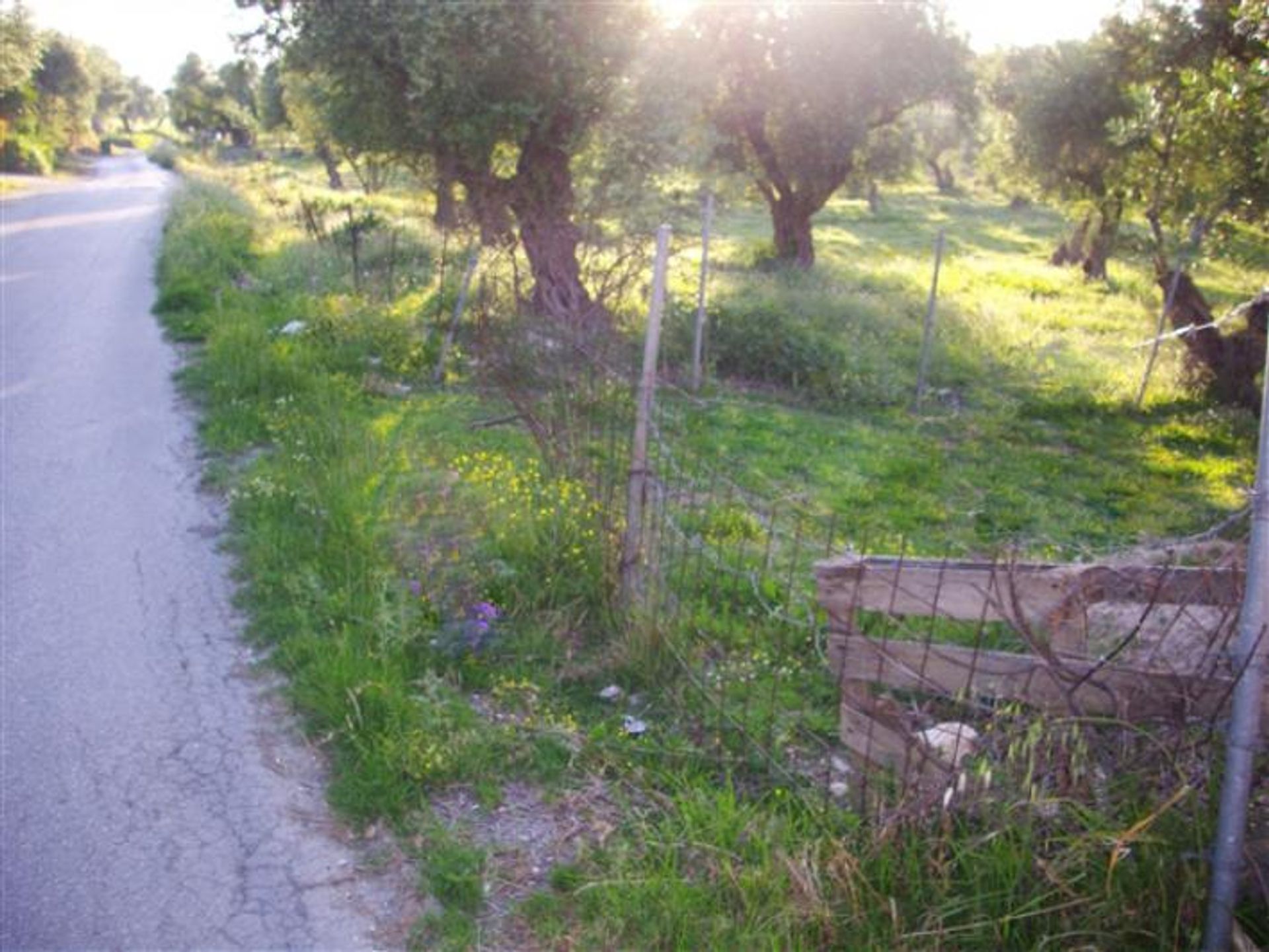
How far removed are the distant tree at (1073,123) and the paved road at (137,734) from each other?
1437 cm

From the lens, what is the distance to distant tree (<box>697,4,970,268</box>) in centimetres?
2078

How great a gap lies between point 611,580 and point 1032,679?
2585mm

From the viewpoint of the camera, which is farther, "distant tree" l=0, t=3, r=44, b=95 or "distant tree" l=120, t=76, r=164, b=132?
"distant tree" l=120, t=76, r=164, b=132

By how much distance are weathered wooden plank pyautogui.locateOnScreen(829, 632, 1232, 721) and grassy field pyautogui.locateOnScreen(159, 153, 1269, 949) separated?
0.12 m

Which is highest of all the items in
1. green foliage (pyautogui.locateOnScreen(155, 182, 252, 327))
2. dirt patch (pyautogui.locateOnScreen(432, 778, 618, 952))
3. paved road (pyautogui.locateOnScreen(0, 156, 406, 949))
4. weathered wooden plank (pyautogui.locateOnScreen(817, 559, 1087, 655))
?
weathered wooden plank (pyautogui.locateOnScreen(817, 559, 1087, 655))

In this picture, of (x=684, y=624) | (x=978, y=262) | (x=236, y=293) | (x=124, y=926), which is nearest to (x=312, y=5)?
(x=236, y=293)

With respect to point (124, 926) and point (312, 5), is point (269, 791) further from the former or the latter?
point (312, 5)

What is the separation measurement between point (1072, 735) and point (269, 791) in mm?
3094

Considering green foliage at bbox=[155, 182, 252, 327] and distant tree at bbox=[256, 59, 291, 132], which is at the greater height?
distant tree at bbox=[256, 59, 291, 132]

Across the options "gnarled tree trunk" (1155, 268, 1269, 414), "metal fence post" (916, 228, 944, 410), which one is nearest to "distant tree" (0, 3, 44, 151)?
"metal fence post" (916, 228, 944, 410)

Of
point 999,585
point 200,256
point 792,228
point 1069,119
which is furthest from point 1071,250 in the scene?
point 999,585

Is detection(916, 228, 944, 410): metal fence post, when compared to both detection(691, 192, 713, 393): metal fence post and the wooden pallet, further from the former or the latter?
the wooden pallet

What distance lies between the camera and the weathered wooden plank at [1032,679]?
3246 mm

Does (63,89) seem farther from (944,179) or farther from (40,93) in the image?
(944,179)
